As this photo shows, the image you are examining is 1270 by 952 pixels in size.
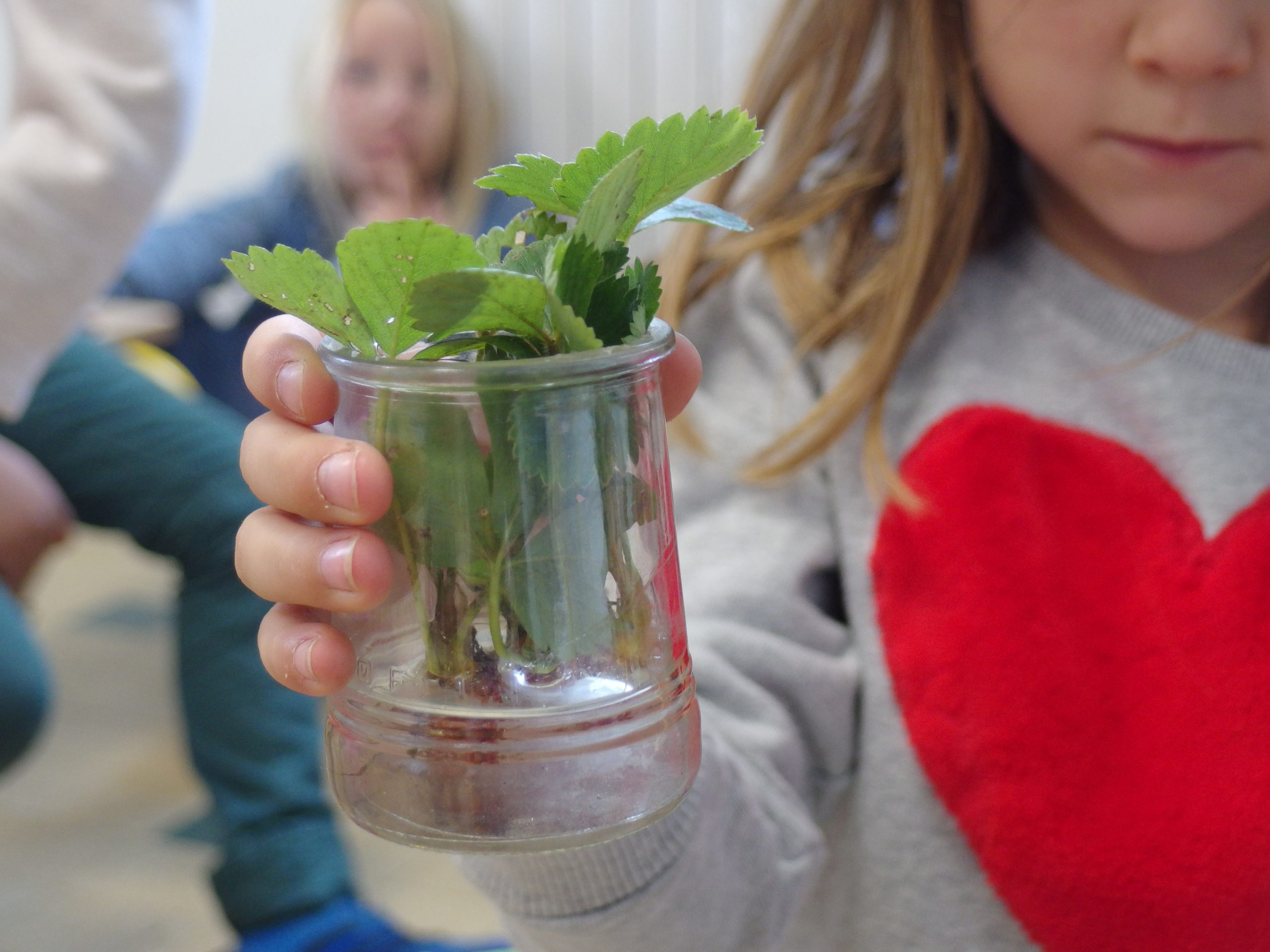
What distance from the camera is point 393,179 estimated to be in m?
1.83

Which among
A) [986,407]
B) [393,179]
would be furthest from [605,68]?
[986,407]

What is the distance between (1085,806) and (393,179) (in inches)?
60.7

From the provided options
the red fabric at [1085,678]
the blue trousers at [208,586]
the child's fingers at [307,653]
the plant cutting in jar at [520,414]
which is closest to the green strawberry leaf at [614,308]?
the plant cutting in jar at [520,414]

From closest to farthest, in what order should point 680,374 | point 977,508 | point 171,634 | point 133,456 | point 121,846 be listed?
point 680,374 < point 977,508 < point 133,456 < point 121,846 < point 171,634

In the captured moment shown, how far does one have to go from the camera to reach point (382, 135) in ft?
6.01

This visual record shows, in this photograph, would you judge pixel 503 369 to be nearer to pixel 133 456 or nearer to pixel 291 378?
pixel 291 378

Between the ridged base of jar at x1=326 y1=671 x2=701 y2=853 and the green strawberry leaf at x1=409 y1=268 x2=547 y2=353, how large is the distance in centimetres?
10

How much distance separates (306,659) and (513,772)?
0.07 m

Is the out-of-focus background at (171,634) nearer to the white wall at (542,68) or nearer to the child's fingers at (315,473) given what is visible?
the white wall at (542,68)

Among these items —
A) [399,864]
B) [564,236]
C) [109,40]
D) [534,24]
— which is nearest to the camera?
[564,236]

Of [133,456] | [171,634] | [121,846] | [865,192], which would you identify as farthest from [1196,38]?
[171,634]

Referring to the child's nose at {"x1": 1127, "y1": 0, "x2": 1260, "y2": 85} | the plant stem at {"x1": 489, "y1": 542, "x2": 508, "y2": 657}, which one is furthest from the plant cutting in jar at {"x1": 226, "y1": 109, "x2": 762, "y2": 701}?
the child's nose at {"x1": 1127, "y1": 0, "x2": 1260, "y2": 85}

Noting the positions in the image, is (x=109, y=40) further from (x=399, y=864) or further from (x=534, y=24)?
(x=534, y=24)

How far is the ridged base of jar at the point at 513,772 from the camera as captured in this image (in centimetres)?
31
